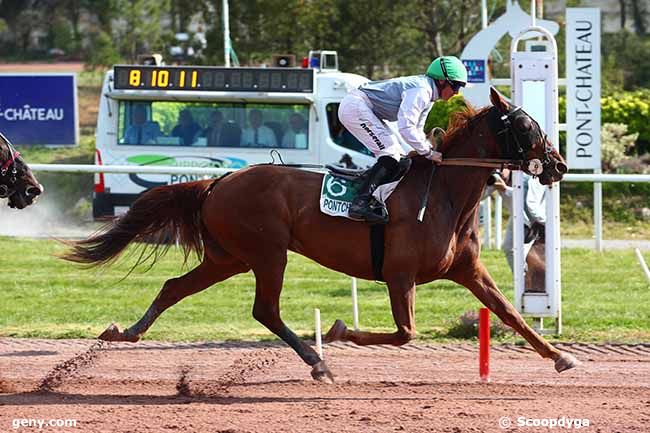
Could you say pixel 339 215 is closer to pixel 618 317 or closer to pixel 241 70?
pixel 618 317

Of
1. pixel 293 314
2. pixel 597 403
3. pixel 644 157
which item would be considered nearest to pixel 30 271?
pixel 293 314

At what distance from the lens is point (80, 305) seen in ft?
36.9

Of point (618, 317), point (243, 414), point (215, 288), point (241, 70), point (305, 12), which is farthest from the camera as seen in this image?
point (305, 12)

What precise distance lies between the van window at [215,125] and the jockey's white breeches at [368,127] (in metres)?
8.32

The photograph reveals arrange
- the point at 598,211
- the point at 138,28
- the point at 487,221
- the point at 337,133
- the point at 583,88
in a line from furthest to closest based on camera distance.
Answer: the point at 138,28, the point at 337,133, the point at 487,221, the point at 598,211, the point at 583,88

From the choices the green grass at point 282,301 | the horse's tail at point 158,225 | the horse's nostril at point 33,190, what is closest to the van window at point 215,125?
the green grass at point 282,301

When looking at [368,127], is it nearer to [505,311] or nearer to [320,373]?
[505,311]

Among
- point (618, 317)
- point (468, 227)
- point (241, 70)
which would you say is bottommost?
point (618, 317)

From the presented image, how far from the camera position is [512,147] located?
7652mm

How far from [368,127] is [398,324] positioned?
1294 millimetres

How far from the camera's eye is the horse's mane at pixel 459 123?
25.6 ft

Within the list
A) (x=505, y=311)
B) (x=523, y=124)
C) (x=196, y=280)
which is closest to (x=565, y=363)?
(x=505, y=311)

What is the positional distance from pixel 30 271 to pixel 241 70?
14.0ft

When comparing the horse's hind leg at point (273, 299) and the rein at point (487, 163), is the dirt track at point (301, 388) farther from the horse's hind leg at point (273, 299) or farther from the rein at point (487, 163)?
the rein at point (487, 163)
